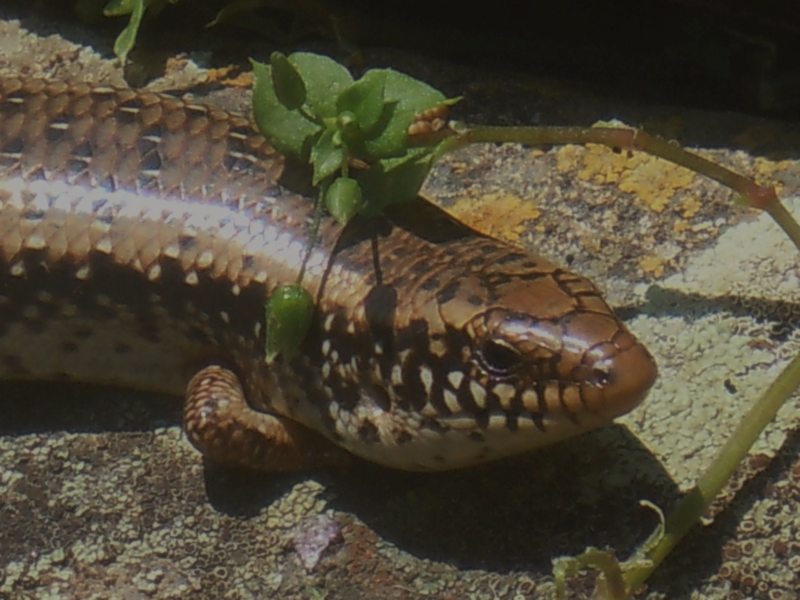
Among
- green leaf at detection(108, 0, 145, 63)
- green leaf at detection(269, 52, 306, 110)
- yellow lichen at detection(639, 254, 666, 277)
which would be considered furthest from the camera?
green leaf at detection(108, 0, 145, 63)

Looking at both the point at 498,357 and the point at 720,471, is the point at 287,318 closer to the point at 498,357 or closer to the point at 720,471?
the point at 498,357

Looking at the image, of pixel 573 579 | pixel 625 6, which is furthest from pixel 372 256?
pixel 625 6

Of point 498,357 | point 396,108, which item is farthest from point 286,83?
point 498,357

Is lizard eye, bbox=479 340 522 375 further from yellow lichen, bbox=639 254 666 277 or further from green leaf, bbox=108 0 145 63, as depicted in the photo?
green leaf, bbox=108 0 145 63

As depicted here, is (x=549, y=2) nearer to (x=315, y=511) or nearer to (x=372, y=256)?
(x=372, y=256)

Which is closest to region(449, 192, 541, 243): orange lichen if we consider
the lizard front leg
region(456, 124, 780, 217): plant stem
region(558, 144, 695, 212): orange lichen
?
region(558, 144, 695, 212): orange lichen

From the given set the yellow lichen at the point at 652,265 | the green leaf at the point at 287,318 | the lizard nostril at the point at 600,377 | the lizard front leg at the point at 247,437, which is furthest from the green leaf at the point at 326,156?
the yellow lichen at the point at 652,265

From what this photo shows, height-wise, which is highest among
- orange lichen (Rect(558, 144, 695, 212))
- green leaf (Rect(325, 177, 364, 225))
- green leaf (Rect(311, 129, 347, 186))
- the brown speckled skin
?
green leaf (Rect(311, 129, 347, 186))

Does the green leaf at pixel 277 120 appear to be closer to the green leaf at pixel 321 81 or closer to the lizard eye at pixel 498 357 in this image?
the green leaf at pixel 321 81

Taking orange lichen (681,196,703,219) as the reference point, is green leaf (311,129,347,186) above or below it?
above
